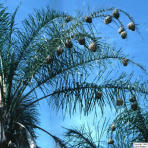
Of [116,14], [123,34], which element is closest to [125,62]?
[123,34]

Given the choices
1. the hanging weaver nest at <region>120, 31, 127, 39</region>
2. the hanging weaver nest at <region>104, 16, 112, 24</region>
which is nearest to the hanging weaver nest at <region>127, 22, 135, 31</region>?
the hanging weaver nest at <region>120, 31, 127, 39</region>

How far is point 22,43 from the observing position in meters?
4.58

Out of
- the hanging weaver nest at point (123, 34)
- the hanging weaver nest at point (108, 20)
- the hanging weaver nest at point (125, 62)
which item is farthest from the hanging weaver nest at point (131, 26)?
the hanging weaver nest at point (125, 62)

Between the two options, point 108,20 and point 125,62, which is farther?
point 125,62

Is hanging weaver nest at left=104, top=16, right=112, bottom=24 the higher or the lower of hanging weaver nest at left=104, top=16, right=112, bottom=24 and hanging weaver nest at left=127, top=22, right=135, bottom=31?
the higher

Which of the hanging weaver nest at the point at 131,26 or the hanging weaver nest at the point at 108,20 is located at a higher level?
the hanging weaver nest at the point at 108,20

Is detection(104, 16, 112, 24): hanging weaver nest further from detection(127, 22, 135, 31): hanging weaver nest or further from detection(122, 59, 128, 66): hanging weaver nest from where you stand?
detection(122, 59, 128, 66): hanging weaver nest

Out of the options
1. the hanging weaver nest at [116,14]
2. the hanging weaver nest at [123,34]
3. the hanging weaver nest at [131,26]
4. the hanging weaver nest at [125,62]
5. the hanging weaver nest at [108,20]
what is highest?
the hanging weaver nest at [116,14]

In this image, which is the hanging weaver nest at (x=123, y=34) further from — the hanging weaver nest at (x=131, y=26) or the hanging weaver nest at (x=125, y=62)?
the hanging weaver nest at (x=125, y=62)

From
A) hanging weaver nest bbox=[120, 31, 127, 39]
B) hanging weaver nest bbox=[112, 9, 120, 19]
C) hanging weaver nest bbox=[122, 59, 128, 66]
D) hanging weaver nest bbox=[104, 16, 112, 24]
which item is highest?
hanging weaver nest bbox=[112, 9, 120, 19]

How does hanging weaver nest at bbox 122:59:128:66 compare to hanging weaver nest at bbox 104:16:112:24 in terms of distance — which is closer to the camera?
hanging weaver nest at bbox 104:16:112:24

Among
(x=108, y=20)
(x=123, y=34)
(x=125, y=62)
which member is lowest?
(x=125, y=62)

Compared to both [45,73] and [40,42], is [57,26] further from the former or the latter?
[45,73]

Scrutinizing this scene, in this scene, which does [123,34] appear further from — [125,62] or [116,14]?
[125,62]
